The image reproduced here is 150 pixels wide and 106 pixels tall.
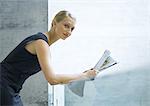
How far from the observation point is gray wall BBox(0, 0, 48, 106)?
1.87m

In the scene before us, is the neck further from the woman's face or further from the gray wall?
the gray wall

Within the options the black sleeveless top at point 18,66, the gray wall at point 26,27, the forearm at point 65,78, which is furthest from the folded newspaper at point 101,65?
the gray wall at point 26,27

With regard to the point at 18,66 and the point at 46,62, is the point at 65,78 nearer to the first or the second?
the point at 46,62

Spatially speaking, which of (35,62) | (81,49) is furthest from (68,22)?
(81,49)

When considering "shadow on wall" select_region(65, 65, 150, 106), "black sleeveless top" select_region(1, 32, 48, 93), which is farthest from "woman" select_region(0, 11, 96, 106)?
"shadow on wall" select_region(65, 65, 150, 106)

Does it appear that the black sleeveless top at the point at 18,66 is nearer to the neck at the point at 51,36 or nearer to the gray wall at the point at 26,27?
the neck at the point at 51,36

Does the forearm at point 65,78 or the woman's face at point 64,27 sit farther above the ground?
the woman's face at point 64,27

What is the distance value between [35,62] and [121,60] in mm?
614

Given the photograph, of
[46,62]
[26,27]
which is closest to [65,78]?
[46,62]

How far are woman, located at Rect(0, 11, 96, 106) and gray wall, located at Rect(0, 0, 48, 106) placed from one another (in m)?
0.48

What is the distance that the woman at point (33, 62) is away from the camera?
1230 millimetres

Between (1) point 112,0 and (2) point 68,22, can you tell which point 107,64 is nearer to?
(2) point 68,22

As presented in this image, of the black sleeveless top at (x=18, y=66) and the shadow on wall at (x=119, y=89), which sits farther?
the shadow on wall at (x=119, y=89)

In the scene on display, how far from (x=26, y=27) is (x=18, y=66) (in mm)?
585
